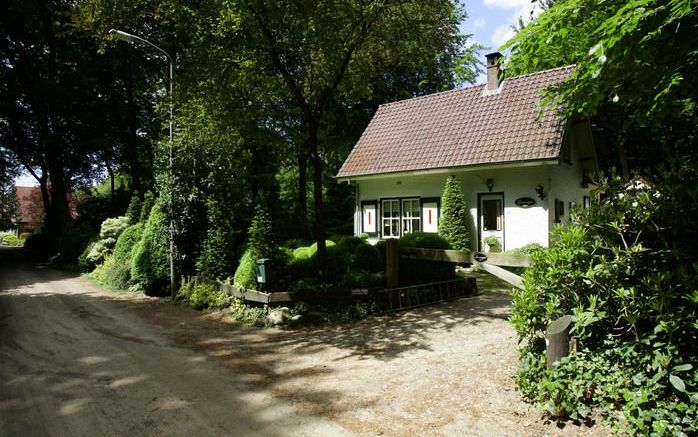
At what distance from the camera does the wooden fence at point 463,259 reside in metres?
6.65

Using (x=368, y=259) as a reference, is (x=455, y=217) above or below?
above

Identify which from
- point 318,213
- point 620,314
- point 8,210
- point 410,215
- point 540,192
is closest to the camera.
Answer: point 620,314

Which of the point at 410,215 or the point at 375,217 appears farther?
the point at 375,217

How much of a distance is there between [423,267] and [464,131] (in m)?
8.26

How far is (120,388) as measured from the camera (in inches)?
217

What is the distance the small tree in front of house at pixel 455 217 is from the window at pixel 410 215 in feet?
5.24

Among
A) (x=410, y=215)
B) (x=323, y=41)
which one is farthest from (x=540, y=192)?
(x=323, y=41)

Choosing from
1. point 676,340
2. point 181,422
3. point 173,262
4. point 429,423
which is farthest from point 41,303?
point 676,340

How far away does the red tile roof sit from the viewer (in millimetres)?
14867

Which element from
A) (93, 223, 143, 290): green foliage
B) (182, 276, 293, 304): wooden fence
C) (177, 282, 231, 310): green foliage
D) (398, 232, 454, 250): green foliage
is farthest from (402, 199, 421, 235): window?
(93, 223, 143, 290): green foliage

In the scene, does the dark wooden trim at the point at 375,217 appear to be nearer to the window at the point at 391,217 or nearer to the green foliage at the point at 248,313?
the window at the point at 391,217

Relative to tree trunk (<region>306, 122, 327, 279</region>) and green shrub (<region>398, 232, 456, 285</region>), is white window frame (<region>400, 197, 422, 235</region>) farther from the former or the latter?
tree trunk (<region>306, 122, 327, 279</region>)

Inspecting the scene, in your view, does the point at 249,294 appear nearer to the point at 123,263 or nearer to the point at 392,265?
the point at 392,265

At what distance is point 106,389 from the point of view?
5.50 m
